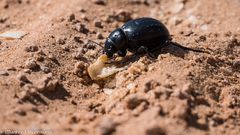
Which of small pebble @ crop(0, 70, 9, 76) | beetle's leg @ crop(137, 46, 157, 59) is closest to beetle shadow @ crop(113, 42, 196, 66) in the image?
beetle's leg @ crop(137, 46, 157, 59)

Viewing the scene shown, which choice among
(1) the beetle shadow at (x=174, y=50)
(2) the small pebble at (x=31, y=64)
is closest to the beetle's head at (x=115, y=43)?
(1) the beetle shadow at (x=174, y=50)

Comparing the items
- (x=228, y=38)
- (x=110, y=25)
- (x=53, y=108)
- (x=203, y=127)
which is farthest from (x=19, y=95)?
(x=228, y=38)

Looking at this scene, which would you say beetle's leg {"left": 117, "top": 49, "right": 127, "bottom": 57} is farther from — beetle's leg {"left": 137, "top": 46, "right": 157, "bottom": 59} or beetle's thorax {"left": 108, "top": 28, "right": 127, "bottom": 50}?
beetle's leg {"left": 137, "top": 46, "right": 157, "bottom": 59}

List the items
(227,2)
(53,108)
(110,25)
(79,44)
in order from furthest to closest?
(227,2)
(110,25)
(79,44)
(53,108)

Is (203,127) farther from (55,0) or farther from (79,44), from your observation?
(55,0)

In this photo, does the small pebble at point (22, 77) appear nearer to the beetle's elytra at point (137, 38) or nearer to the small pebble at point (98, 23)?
the beetle's elytra at point (137, 38)

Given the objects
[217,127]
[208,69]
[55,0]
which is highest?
[55,0]

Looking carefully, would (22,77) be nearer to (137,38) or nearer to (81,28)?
(137,38)
